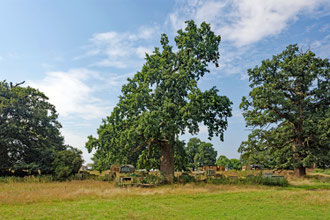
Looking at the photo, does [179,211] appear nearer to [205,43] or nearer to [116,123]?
[116,123]

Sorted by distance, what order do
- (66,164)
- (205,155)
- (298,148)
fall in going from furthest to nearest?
1. (205,155)
2. (298,148)
3. (66,164)

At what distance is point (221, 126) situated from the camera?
28797 mm

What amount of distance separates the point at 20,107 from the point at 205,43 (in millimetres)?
27337

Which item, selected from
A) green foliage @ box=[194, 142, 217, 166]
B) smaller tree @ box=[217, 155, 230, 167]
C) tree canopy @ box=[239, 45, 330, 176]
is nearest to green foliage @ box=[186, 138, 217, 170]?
green foliage @ box=[194, 142, 217, 166]

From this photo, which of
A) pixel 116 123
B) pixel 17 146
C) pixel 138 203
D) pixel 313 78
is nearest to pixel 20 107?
pixel 17 146

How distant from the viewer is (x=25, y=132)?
126ft

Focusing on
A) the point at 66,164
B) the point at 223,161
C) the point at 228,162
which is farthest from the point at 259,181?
the point at 223,161

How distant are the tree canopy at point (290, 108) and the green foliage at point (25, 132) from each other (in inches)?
1158

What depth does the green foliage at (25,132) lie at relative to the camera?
3612 centimetres

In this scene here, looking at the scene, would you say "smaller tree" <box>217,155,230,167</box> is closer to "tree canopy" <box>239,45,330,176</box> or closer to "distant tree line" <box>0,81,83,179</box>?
"tree canopy" <box>239,45,330,176</box>

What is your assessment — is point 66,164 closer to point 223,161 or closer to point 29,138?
point 29,138

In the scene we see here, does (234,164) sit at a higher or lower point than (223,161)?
lower

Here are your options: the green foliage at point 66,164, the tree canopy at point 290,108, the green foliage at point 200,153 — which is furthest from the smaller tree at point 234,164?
the green foliage at point 66,164

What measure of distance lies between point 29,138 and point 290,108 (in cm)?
3814
